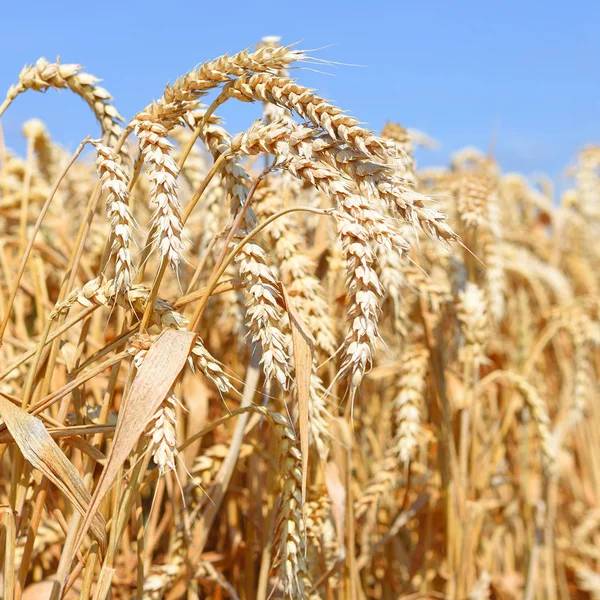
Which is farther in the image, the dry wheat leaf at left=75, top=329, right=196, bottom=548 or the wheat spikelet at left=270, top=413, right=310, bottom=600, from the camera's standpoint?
the wheat spikelet at left=270, top=413, right=310, bottom=600

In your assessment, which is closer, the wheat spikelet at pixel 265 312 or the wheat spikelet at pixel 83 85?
the wheat spikelet at pixel 265 312

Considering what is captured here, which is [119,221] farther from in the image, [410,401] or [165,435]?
[410,401]

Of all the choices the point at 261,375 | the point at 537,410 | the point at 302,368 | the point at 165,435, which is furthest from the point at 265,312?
the point at 537,410

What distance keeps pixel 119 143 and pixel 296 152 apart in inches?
10.7

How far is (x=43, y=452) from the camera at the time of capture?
0.78m

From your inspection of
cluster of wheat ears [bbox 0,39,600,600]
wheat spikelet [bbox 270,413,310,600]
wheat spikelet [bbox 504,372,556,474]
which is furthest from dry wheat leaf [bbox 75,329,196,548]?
wheat spikelet [bbox 504,372,556,474]

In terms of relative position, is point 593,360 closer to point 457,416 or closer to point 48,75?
point 457,416

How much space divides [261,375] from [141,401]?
0.73m

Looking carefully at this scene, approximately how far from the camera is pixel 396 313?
1.45 m

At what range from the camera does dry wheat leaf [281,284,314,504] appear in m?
0.78

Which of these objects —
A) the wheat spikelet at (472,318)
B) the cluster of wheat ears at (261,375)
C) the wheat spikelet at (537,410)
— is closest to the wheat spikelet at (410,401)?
the cluster of wheat ears at (261,375)

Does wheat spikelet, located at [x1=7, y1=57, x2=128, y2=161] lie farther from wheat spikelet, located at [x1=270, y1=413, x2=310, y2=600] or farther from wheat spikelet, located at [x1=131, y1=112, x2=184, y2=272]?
wheat spikelet, located at [x1=270, y1=413, x2=310, y2=600]

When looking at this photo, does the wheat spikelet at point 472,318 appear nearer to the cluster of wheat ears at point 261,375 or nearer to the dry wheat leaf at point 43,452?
the cluster of wheat ears at point 261,375

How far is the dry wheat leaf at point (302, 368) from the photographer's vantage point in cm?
78
